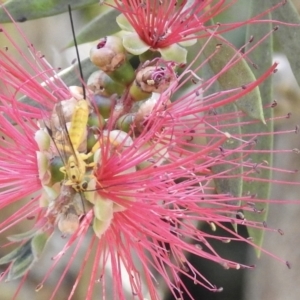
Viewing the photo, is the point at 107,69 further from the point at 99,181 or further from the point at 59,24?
the point at 59,24

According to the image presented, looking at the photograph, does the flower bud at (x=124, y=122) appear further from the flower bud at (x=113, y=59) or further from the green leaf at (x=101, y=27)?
the green leaf at (x=101, y=27)

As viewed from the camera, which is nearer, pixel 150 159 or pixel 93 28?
pixel 150 159

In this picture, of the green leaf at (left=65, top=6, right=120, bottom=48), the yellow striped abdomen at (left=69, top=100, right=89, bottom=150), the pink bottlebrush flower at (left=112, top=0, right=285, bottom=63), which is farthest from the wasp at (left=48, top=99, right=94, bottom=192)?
the green leaf at (left=65, top=6, right=120, bottom=48)

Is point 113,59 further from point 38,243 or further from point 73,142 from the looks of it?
point 38,243

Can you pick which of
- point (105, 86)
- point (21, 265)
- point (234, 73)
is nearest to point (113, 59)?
point (105, 86)

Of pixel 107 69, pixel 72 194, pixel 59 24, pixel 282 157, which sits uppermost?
pixel 59 24

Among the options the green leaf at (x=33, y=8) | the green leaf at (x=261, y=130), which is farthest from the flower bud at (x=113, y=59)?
the green leaf at (x=261, y=130)

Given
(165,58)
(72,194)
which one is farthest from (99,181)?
(165,58)

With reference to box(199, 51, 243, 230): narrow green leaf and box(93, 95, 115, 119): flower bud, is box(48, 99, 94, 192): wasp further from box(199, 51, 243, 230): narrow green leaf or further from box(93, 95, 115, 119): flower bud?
box(199, 51, 243, 230): narrow green leaf
